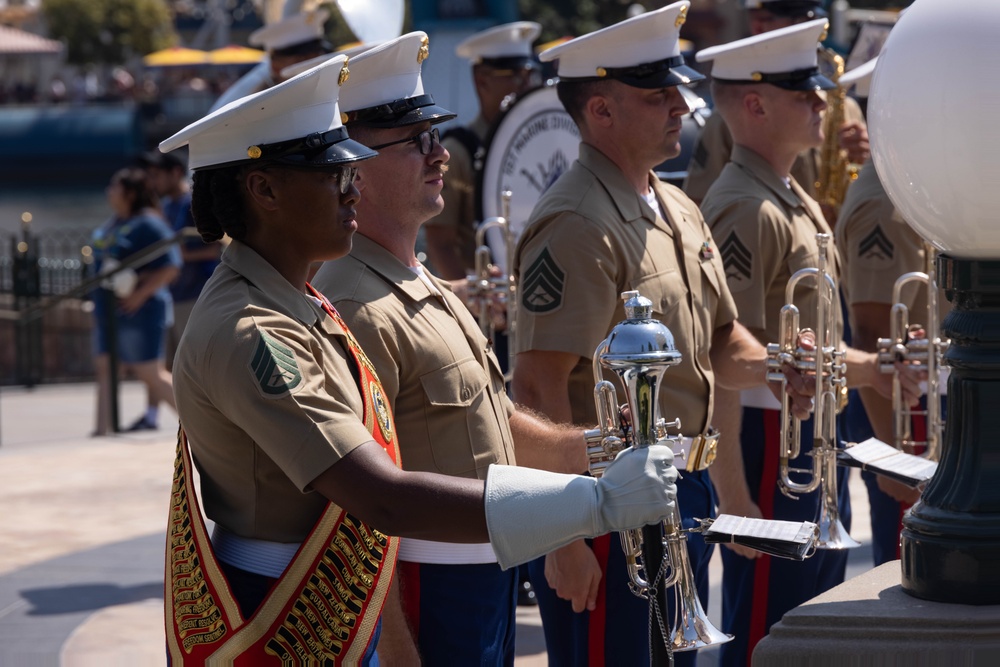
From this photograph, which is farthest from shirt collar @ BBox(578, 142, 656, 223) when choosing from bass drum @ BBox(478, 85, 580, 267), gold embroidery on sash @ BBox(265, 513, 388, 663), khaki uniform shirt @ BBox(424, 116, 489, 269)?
khaki uniform shirt @ BBox(424, 116, 489, 269)

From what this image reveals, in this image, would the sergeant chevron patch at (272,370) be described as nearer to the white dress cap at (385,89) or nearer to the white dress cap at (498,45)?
the white dress cap at (385,89)

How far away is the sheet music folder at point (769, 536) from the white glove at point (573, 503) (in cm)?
19

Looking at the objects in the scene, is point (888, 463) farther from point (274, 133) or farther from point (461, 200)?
point (461, 200)

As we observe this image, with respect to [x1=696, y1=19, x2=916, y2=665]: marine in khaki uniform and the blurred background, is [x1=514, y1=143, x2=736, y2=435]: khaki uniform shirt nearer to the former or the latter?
[x1=696, y1=19, x2=916, y2=665]: marine in khaki uniform

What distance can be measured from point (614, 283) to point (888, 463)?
2.95 ft

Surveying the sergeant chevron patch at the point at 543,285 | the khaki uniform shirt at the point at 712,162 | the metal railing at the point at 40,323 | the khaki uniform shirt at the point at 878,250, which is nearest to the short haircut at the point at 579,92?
the sergeant chevron patch at the point at 543,285

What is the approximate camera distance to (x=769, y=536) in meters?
2.49

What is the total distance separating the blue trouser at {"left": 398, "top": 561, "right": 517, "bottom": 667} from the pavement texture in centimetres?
211

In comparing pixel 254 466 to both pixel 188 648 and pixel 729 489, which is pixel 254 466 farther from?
pixel 729 489

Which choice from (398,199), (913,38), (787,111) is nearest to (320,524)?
(398,199)

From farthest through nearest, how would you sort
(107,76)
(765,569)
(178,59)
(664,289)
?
(107,76) < (178,59) < (765,569) < (664,289)

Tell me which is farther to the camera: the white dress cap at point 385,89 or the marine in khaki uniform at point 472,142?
the marine in khaki uniform at point 472,142

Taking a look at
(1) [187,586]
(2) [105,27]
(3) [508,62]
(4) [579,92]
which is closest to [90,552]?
(3) [508,62]

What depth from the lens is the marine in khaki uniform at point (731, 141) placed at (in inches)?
261
